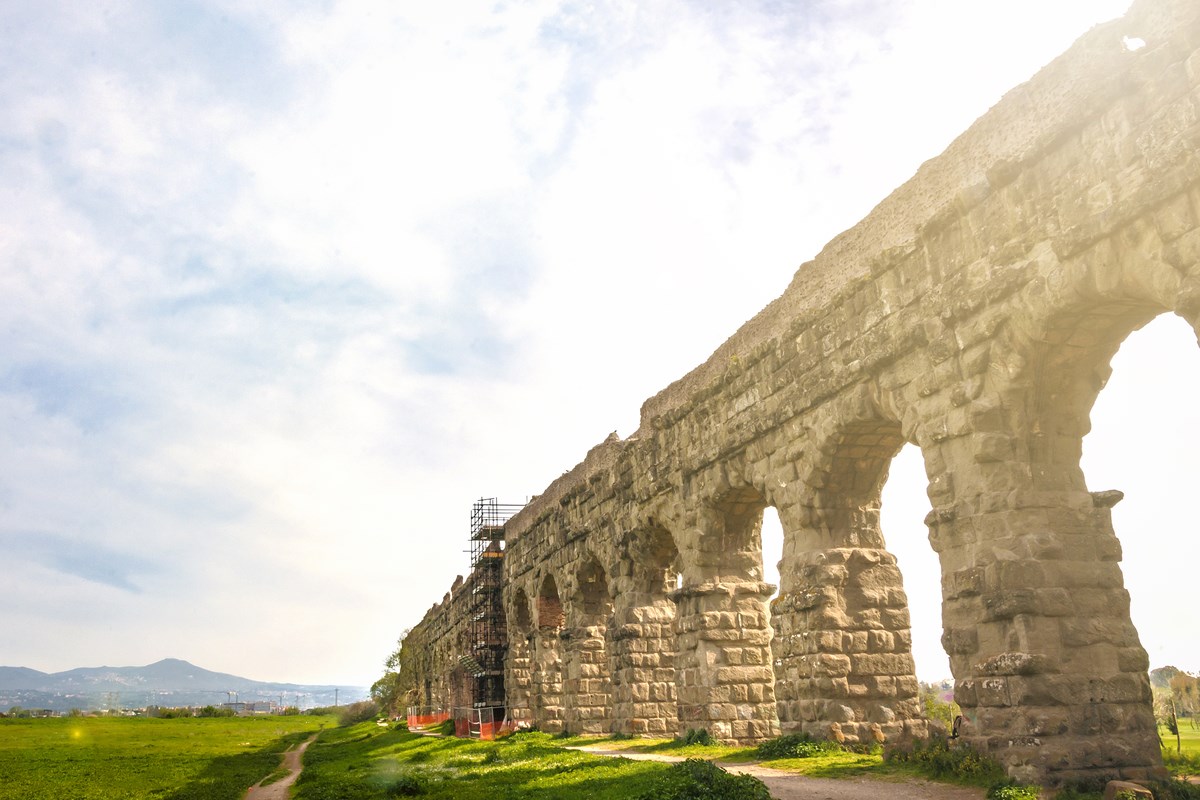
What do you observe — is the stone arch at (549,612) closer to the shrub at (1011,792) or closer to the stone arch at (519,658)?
the stone arch at (519,658)

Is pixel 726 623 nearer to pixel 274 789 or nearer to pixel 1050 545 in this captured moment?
pixel 1050 545

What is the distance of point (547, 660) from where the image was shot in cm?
2252

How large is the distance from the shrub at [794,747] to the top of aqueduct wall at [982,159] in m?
5.09

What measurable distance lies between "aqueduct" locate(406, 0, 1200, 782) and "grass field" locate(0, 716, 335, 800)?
379 inches

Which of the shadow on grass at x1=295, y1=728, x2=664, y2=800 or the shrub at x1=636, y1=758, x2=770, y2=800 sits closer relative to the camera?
the shrub at x1=636, y1=758, x2=770, y2=800

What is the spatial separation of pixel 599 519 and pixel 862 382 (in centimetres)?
931

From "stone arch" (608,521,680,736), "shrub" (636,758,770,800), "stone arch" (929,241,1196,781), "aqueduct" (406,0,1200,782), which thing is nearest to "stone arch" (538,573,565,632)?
"stone arch" (608,521,680,736)

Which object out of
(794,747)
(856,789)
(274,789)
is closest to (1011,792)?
(856,789)

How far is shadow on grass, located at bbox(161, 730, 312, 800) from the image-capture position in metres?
15.0

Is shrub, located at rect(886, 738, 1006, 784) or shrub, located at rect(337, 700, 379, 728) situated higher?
shrub, located at rect(886, 738, 1006, 784)

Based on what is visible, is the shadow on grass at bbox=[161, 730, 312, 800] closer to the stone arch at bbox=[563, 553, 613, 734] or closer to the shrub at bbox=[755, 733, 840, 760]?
the stone arch at bbox=[563, 553, 613, 734]

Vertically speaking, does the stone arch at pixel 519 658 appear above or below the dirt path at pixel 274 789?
above

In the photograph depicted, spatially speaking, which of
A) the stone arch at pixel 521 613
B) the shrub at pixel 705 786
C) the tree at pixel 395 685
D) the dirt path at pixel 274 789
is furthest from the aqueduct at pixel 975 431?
the tree at pixel 395 685

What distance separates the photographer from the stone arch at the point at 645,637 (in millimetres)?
16203
